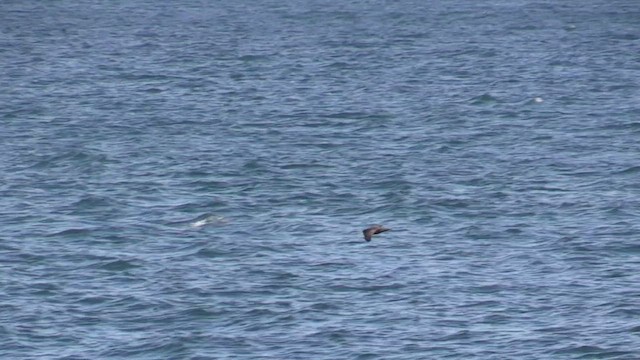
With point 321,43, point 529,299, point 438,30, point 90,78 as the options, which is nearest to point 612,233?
point 529,299

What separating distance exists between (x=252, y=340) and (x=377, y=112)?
42.4m

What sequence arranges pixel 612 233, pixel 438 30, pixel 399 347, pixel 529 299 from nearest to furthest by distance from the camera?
1. pixel 399 347
2. pixel 529 299
3. pixel 612 233
4. pixel 438 30

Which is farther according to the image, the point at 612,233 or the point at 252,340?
the point at 612,233

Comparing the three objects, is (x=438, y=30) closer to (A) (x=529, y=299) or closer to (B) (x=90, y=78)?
(B) (x=90, y=78)

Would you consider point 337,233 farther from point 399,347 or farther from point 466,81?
point 466,81

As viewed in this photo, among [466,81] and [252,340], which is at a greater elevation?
[252,340]

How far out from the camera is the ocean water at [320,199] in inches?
1955

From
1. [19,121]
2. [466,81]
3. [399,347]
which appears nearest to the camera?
[399,347]

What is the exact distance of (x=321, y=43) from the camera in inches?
4909

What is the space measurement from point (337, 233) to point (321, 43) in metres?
64.4

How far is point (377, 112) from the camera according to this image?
89.6 meters

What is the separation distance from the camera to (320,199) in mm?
67375

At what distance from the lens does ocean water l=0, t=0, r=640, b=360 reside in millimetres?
49656

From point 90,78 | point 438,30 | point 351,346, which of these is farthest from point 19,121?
point 438,30
